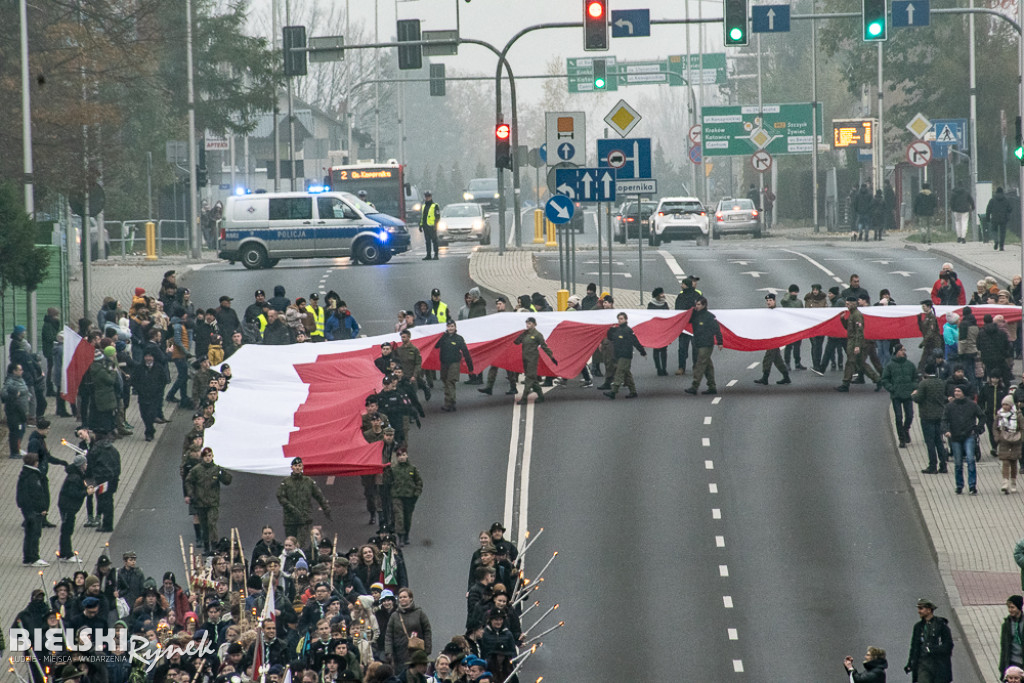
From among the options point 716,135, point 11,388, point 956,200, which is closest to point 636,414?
point 11,388

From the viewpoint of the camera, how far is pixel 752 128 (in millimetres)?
73188

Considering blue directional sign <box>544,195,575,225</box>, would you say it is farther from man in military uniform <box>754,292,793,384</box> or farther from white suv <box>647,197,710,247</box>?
white suv <box>647,197,710,247</box>

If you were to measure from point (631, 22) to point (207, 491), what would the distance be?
60.3ft

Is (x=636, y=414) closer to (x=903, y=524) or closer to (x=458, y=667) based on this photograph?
(x=903, y=524)

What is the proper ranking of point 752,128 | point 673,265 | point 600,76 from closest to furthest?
point 600,76 → point 673,265 → point 752,128

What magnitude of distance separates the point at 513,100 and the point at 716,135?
3509cm

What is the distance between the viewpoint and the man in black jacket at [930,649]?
16594 mm

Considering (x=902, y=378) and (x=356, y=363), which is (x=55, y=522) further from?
(x=902, y=378)

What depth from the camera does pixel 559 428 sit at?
2673 cm

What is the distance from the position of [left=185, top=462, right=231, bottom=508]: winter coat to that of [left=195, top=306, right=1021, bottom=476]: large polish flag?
0.35 metres

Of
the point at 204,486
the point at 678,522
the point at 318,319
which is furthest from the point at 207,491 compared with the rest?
the point at 318,319

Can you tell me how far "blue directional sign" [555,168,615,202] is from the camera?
2972 centimetres

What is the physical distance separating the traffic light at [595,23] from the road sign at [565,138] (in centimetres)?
136

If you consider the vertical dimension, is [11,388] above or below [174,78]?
below
